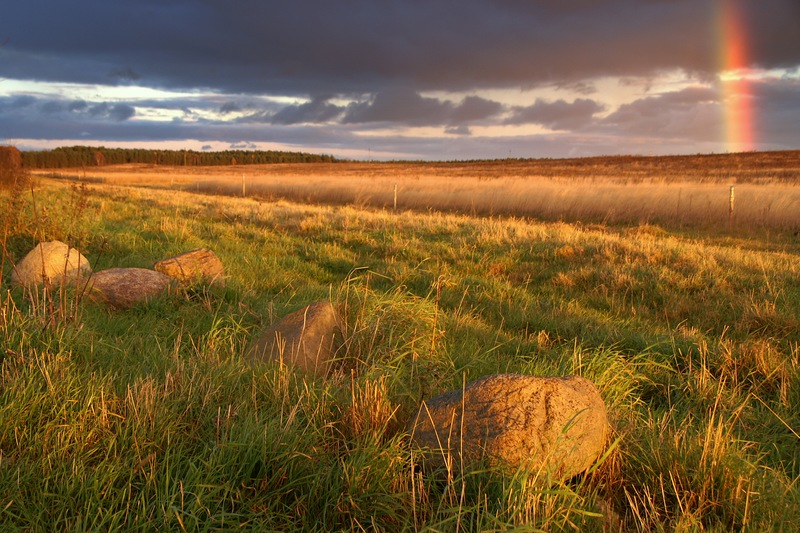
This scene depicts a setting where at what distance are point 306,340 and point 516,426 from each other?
1.71 metres

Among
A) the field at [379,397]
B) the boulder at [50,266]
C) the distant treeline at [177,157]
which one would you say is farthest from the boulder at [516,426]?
the distant treeline at [177,157]

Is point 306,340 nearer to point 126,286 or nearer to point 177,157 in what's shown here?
point 126,286

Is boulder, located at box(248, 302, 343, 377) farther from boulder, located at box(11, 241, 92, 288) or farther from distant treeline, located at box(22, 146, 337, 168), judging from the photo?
distant treeline, located at box(22, 146, 337, 168)

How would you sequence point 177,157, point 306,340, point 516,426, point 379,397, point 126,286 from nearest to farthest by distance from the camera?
point 516,426
point 379,397
point 306,340
point 126,286
point 177,157

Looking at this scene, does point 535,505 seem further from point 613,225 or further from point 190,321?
point 613,225

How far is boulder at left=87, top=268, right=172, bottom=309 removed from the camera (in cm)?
521

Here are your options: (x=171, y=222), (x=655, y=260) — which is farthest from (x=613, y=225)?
(x=171, y=222)

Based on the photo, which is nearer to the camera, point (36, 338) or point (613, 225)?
point (36, 338)

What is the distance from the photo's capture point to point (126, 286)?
17.4ft

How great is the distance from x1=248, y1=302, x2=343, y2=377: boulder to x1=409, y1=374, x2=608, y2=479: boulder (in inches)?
45.7

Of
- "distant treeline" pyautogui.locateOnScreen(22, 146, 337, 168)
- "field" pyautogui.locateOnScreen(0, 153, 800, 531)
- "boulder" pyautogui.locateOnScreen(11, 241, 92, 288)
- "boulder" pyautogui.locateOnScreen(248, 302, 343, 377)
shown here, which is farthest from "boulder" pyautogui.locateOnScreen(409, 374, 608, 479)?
"distant treeline" pyautogui.locateOnScreen(22, 146, 337, 168)

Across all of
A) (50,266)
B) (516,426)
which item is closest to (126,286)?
(50,266)

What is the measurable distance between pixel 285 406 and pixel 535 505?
135cm

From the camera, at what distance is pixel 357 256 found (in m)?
9.29
